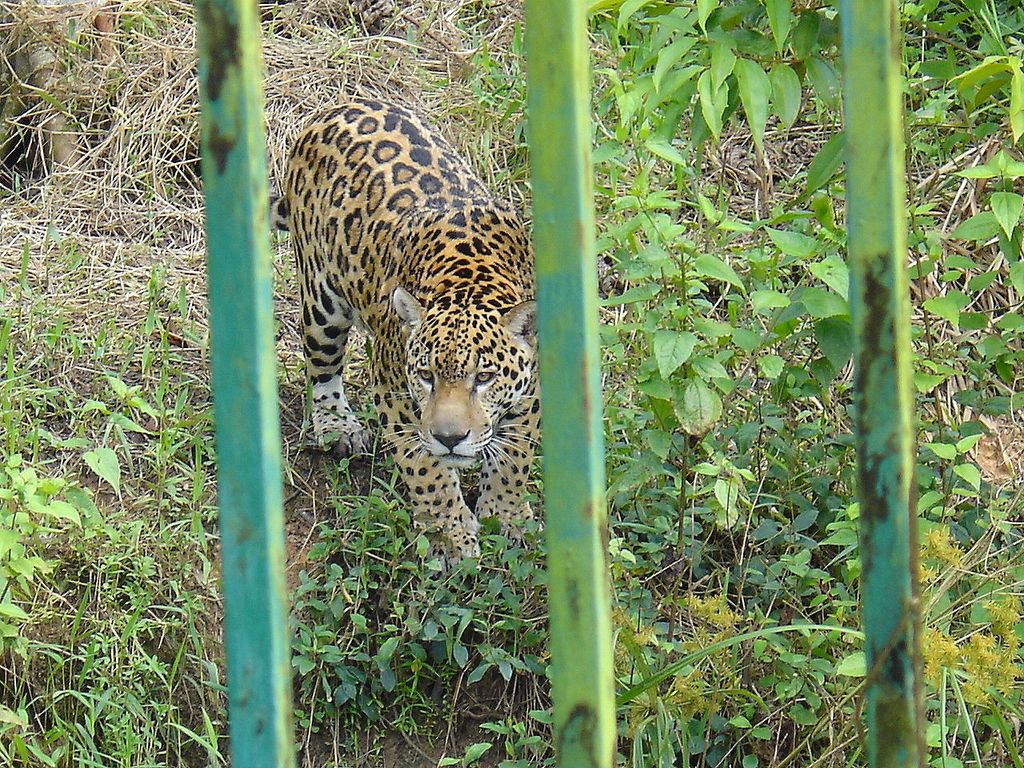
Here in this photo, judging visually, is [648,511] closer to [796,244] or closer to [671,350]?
[671,350]

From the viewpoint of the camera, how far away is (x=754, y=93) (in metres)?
2.79

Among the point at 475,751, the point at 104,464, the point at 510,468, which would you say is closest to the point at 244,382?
the point at 475,751

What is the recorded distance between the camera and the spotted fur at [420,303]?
4500mm

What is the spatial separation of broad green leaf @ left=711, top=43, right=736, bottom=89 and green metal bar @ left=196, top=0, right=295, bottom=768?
1.95m

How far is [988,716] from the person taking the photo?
3.42 meters

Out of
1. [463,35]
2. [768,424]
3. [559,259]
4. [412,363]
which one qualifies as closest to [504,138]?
[463,35]

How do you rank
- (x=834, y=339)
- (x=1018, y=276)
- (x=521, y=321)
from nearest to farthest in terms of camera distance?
(x=1018, y=276) → (x=834, y=339) → (x=521, y=321)

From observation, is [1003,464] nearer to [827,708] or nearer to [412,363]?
[827,708]


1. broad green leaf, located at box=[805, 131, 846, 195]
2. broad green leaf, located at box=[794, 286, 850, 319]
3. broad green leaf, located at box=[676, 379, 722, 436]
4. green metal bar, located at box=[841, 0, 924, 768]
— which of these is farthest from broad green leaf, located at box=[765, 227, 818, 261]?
green metal bar, located at box=[841, 0, 924, 768]

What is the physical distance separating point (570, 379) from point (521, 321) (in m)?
3.54

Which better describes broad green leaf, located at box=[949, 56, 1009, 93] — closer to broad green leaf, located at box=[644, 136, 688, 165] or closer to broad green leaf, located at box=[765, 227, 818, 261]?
broad green leaf, located at box=[765, 227, 818, 261]

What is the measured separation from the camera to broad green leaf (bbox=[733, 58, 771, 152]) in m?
2.75

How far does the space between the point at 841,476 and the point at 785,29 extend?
1.91 meters

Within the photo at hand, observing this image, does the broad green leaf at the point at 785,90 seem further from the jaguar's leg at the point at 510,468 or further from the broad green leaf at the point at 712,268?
the jaguar's leg at the point at 510,468
